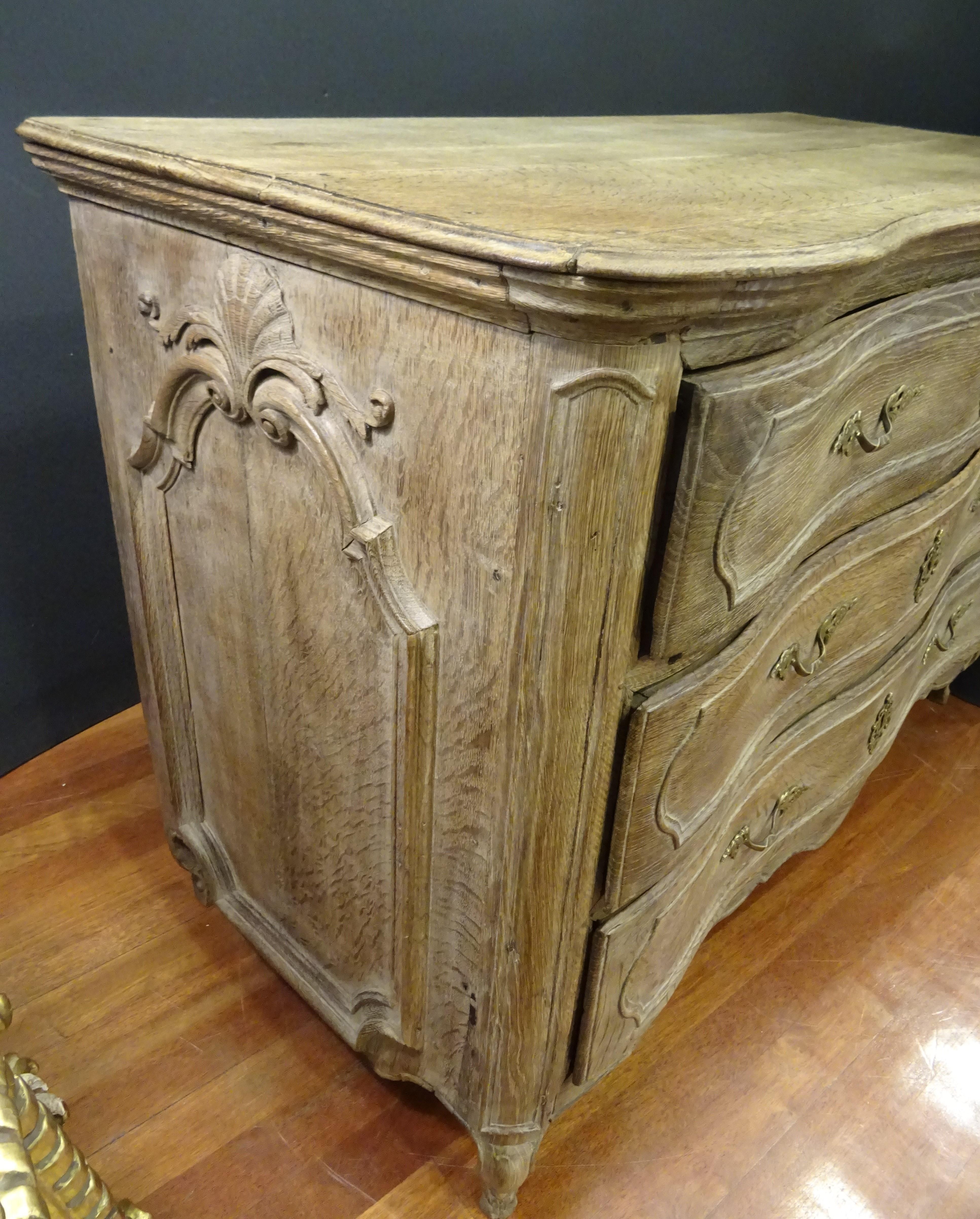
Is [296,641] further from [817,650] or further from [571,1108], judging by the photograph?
[571,1108]

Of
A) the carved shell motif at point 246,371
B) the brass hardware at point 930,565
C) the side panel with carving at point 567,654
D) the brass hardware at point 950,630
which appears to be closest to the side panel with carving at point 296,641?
the carved shell motif at point 246,371

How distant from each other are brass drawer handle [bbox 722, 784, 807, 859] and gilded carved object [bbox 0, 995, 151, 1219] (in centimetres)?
71

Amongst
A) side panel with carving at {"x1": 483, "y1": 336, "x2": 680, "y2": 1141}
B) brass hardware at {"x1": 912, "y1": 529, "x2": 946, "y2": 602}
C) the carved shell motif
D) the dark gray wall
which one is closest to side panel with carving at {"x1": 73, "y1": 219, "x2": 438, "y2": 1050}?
the carved shell motif

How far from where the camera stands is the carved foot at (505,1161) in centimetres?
98

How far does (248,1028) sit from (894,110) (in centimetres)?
214

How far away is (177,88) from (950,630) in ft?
4.51

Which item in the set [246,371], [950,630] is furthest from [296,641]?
[950,630]

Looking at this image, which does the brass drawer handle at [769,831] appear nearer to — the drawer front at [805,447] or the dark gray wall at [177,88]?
the drawer front at [805,447]

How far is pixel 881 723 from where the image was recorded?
1.35 m

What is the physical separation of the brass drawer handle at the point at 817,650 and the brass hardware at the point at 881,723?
299 mm

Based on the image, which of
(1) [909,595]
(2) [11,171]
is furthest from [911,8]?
(2) [11,171]

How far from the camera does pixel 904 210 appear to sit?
80 cm

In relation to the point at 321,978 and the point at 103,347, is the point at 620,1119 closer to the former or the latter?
the point at 321,978

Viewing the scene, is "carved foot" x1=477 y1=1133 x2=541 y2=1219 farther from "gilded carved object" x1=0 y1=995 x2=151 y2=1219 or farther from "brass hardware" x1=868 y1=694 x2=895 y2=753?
"brass hardware" x1=868 y1=694 x2=895 y2=753
